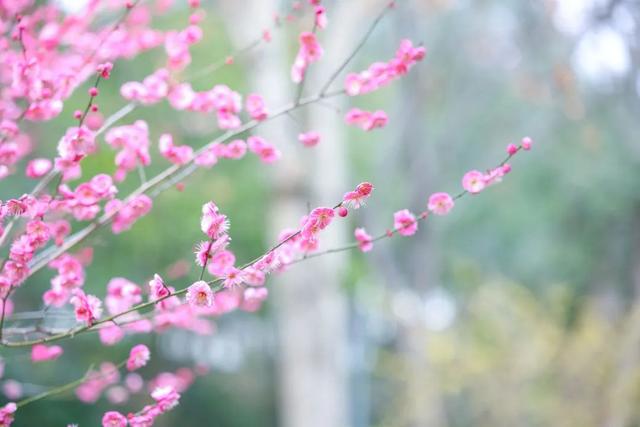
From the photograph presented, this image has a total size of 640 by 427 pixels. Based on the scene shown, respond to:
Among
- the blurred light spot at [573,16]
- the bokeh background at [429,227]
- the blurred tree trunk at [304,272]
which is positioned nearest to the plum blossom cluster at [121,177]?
the bokeh background at [429,227]

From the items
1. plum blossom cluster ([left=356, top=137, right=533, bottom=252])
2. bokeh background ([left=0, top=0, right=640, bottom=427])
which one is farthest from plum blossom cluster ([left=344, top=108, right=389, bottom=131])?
bokeh background ([left=0, top=0, right=640, bottom=427])

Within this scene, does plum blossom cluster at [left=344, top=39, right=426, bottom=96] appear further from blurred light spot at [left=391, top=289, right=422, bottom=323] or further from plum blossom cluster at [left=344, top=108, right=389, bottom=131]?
blurred light spot at [left=391, top=289, right=422, bottom=323]

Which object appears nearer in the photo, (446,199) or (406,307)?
(446,199)

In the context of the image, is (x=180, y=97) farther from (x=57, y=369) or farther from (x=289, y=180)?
(x=57, y=369)

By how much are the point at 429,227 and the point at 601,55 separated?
2321 mm

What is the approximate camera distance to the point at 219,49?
848cm

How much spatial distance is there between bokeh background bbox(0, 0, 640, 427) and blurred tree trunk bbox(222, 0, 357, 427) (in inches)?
0.5

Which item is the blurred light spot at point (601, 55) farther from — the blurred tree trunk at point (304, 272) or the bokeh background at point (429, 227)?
the blurred tree trunk at point (304, 272)

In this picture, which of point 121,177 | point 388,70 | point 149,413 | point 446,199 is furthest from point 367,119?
point 149,413

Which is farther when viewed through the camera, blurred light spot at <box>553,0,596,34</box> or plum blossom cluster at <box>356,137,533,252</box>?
blurred light spot at <box>553,0,596,34</box>

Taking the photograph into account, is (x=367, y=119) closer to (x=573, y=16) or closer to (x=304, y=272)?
(x=304, y=272)

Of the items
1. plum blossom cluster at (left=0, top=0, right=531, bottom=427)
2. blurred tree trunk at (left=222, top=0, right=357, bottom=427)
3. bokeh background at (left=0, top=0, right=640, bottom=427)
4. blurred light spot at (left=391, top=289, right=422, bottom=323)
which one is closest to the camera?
plum blossom cluster at (left=0, top=0, right=531, bottom=427)

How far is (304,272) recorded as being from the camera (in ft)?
14.3

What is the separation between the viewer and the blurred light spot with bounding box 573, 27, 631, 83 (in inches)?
222
